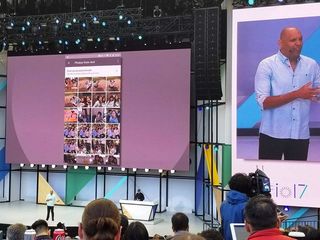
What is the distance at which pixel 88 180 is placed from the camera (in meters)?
17.8

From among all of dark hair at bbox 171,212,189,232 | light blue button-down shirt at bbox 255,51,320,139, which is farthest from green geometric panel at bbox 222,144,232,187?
dark hair at bbox 171,212,189,232

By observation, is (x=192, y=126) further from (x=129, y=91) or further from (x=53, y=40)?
(x=53, y=40)

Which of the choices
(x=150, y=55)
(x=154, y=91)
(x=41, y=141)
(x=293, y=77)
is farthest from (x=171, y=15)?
(x=41, y=141)

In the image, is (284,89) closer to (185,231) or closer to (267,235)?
(185,231)

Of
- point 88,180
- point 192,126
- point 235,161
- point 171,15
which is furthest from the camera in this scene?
point 88,180

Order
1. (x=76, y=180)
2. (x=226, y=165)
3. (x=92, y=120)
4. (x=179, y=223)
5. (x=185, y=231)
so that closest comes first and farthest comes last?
(x=185, y=231) < (x=179, y=223) < (x=226, y=165) < (x=92, y=120) < (x=76, y=180)

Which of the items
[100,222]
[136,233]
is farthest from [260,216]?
[136,233]

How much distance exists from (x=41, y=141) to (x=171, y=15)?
6.64m

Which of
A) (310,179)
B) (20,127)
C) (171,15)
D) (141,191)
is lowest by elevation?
(141,191)

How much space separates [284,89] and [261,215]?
29.9 ft

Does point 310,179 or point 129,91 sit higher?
point 129,91

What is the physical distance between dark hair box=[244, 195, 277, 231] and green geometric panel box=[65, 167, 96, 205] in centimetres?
1555

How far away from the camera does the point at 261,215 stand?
2439mm

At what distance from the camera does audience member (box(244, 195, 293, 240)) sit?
239 centimetres
